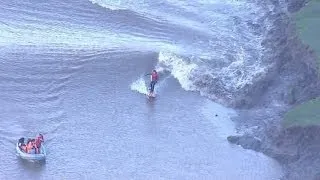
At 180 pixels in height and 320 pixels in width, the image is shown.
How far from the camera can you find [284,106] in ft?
131

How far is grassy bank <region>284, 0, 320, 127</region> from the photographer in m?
36.0

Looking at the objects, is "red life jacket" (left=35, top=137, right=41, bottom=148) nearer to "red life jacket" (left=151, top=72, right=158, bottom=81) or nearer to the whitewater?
the whitewater

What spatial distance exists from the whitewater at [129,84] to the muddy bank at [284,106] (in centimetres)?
69

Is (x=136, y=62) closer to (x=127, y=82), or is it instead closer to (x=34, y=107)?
(x=127, y=82)

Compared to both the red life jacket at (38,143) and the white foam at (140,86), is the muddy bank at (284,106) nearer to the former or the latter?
the white foam at (140,86)

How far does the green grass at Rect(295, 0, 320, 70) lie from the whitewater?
10.1 feet

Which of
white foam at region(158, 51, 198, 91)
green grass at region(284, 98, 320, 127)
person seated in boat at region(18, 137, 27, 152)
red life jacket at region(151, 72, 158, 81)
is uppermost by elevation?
green grass at region(284, 98, 320, 127)

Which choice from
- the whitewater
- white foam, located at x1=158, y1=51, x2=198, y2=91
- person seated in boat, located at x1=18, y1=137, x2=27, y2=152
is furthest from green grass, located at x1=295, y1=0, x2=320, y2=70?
person seated in boat, located at x1=18, y1=137, x2=27, y2=152

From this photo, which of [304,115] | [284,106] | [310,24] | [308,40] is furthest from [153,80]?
→ [310,24]

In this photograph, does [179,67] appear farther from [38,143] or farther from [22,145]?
[22,145]

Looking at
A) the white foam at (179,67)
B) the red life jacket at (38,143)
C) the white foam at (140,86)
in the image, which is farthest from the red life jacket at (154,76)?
the red life jacket at (38,143)

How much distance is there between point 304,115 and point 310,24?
1018 centimetres

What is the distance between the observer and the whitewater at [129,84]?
3484 cm

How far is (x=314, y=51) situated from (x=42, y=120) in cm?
1549
